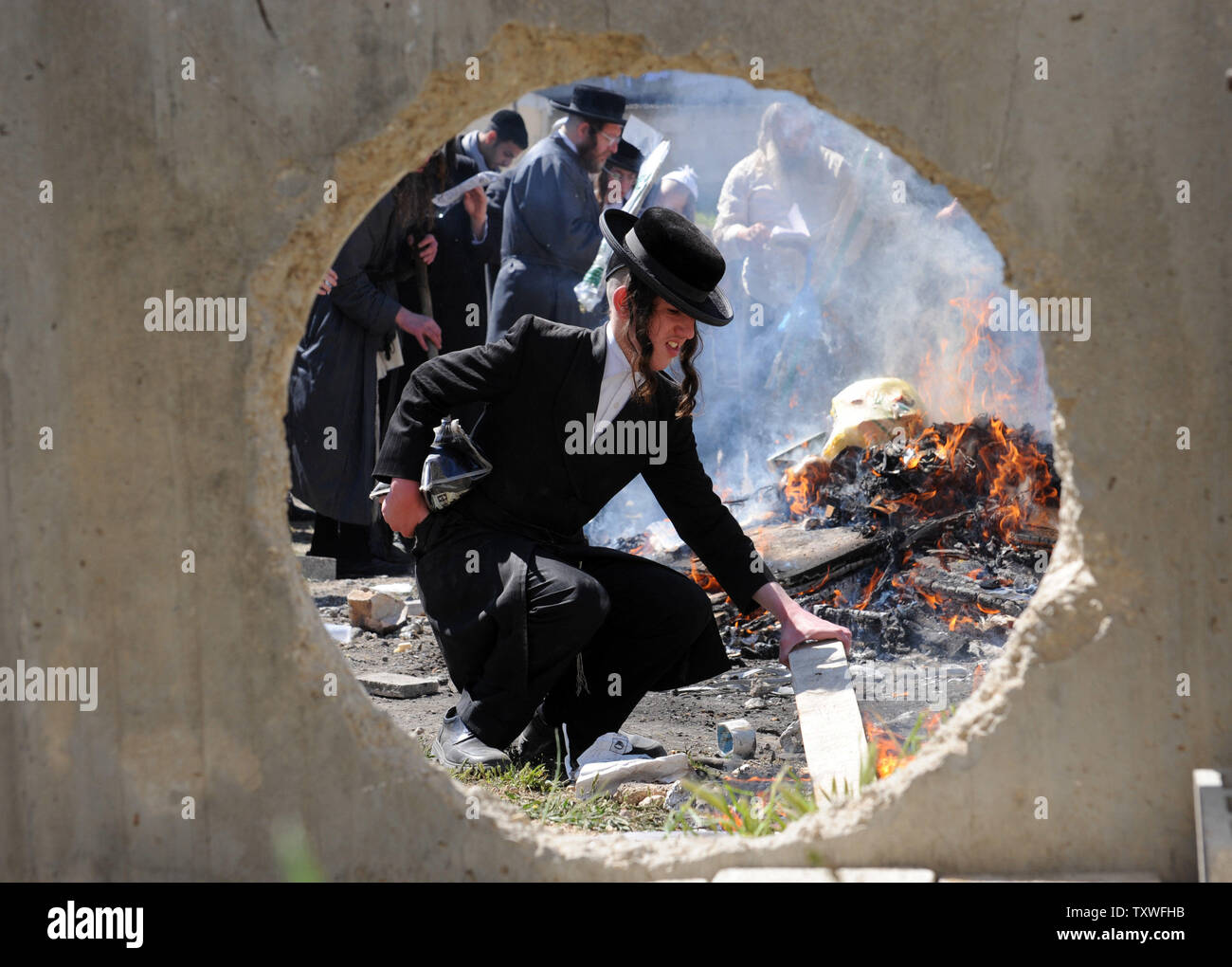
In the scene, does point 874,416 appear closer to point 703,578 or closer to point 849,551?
point 849,551

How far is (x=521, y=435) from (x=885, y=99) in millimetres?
1991

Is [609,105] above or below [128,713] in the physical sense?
above

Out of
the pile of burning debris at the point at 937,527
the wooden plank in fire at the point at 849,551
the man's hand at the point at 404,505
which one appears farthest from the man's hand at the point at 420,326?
the man's hand at the point at 404,505

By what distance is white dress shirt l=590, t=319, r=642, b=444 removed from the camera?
3.92 m

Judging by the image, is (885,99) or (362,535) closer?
(885,99)

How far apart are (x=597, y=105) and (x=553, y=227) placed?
3.09ft

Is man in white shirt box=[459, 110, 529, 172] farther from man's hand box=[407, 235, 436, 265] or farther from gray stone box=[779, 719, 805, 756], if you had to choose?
gray stone box=[779, 719, 805, 756]

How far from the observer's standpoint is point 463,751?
3.87 metres

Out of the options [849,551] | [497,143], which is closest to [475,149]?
[497,143]

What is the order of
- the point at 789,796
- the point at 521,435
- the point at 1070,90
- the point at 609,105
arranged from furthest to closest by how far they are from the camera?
the point at 609,105, the point at 521,435, the point at 789,796, the point at 1070,90

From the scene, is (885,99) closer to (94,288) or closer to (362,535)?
(94,288)

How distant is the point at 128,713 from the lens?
8.16 feet
